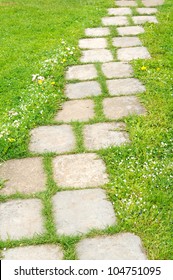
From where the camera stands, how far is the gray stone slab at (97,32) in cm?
588

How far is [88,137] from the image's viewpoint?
3.79 m

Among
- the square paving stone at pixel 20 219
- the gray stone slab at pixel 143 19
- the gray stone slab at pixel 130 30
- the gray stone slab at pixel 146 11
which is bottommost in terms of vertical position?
the square paving stone at pixel 20 219

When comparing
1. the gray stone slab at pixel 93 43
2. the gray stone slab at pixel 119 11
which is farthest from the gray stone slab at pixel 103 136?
the gray stone slab at pixel 119 11

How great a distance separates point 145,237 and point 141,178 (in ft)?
1.78

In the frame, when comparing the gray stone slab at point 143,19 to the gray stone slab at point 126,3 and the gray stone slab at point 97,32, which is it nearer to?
the gray stone slab at point 97,32

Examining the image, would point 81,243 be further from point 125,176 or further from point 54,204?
point 125,176

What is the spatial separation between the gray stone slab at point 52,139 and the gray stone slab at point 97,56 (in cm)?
147

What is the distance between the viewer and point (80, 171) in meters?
3.40

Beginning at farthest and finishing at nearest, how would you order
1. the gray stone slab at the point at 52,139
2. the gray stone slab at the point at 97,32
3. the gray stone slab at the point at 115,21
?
the gray stone slab at the point at 115,21 → the gray stone slab at the point at 97,32 → the gray stone slab at the point at 52,139

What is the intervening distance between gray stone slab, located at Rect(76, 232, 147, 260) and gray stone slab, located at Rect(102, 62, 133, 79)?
2283mm

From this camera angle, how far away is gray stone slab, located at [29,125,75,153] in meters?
3.67

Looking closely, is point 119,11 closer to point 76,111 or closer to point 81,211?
point 76,111

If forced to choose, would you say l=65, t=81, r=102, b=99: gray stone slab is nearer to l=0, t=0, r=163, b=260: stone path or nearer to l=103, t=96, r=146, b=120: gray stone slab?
l=0, t=0, r=163, b=260: stone path
